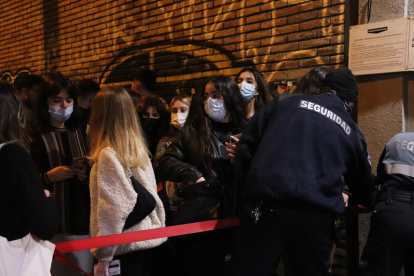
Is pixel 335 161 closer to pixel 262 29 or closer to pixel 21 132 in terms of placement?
pixel 21 132

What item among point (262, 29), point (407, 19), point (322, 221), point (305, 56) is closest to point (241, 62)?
point (262, 29)

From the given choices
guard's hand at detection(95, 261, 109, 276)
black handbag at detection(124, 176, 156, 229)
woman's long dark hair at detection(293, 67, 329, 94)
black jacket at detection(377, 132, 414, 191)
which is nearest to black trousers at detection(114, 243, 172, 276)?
guard's hand at detection(95, 261, 109, 276)

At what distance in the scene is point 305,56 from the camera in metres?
4.75

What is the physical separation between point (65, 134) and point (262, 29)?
2854 millimetres

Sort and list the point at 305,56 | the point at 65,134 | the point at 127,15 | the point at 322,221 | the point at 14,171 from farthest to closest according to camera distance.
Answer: the point at 127,15
the point at 305,56
the point at 65,134
the point at 322,221
the point at 14,171

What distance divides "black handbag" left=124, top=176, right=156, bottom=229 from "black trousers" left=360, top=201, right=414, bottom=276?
162 centimetres

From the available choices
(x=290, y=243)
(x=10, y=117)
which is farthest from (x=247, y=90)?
(x=10, y=117)

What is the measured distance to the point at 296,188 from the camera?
2262mm

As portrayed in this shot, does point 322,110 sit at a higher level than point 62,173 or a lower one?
higher

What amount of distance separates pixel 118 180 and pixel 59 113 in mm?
999

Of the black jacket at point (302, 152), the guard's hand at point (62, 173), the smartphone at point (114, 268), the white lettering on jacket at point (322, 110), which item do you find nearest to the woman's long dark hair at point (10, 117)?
the guard's hand at point (62, 173)

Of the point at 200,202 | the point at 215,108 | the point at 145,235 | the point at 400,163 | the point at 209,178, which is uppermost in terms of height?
the point at 215,108

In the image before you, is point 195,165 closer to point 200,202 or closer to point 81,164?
point 200,202

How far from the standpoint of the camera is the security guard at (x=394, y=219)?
3.01 m
